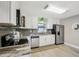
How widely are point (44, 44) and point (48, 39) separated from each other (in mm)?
575

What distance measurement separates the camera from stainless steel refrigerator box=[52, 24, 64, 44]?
25.4 ft

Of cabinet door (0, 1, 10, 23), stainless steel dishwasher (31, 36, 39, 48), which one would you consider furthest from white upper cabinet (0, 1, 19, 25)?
stainless steel dishwasher (31, 36, 39, 48)

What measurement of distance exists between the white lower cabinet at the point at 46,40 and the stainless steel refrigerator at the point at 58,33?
0.43m

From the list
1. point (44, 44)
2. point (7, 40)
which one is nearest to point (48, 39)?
point (44, 44)

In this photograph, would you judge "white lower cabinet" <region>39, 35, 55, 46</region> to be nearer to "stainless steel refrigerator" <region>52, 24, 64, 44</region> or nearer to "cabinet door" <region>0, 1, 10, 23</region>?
"stainless steel refrigerator" <region>52, 24, 64, 44</region>

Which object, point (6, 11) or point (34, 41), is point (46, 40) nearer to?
point (34, 41)

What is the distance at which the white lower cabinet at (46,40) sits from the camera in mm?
6535

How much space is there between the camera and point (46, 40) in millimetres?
6953

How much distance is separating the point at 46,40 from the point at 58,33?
5.16 ft

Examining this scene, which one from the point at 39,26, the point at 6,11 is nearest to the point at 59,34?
the point at 39,26

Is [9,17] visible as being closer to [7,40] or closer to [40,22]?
[7,40]

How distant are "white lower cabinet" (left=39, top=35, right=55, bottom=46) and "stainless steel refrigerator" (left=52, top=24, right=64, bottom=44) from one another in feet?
1.42

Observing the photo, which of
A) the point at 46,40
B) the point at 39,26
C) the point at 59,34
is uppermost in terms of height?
the point at 39,26

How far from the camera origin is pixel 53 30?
26.0 feet
